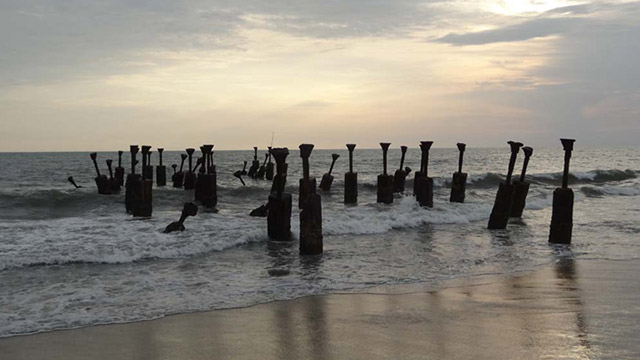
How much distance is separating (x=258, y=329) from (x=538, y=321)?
3.11 meters

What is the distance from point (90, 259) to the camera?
11.0 m

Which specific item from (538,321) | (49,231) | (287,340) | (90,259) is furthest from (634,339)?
(49,231)

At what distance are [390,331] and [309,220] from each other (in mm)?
5157

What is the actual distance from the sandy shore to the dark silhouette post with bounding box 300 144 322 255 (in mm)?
3129

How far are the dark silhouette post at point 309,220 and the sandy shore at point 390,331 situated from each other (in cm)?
313

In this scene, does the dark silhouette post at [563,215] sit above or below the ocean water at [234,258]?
above

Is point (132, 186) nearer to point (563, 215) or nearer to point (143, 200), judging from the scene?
point (143, 200)

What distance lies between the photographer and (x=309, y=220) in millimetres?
11430

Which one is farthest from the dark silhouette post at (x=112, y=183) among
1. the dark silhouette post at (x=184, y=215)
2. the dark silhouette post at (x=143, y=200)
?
the dark silhouette post at (x=184, y=215)

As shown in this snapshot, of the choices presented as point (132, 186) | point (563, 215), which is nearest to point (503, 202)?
point (563, 215)

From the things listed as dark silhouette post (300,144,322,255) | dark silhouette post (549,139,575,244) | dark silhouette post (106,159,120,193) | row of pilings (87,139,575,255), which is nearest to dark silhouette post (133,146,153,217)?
row of pilings (87,139,575,255)

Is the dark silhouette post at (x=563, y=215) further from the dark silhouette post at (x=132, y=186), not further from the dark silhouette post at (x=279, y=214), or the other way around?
the dark silhouette post at (x=132, y=186)

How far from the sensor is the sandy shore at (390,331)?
18.7ft

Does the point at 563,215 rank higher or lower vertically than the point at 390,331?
higher
